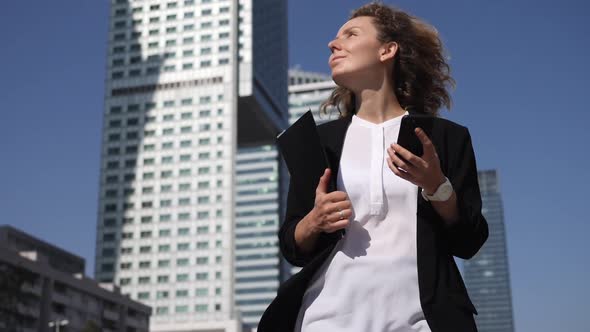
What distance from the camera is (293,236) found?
11.7 ft

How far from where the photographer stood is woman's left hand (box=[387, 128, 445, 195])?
323 centimetres

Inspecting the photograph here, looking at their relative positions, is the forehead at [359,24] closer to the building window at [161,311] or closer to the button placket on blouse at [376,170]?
the button placket on blouse at [376,170]

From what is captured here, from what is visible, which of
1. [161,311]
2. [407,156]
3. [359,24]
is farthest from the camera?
[161,311]

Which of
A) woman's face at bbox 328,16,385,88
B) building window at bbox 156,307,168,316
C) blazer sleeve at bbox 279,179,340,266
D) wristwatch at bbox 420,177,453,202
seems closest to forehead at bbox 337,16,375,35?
woman's face at bbox 328,16,385,88

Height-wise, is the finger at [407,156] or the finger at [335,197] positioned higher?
the finger at [407,156]

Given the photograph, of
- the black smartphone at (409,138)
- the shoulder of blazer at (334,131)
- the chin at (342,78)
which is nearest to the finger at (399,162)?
the black smartphone at (409,138)

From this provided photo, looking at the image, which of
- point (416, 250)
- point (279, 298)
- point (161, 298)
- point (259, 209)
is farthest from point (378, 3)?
point (259, 209)

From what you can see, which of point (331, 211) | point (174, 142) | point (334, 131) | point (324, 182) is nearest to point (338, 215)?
point (331, 211)

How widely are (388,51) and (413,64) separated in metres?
0.20

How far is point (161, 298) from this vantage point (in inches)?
4833

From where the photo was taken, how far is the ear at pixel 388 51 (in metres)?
3.92

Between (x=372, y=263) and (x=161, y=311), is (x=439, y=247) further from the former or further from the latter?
(x=161, y=311)

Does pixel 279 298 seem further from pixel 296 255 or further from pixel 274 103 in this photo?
pixel 274 103

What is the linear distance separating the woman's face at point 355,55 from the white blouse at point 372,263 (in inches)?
14.0
